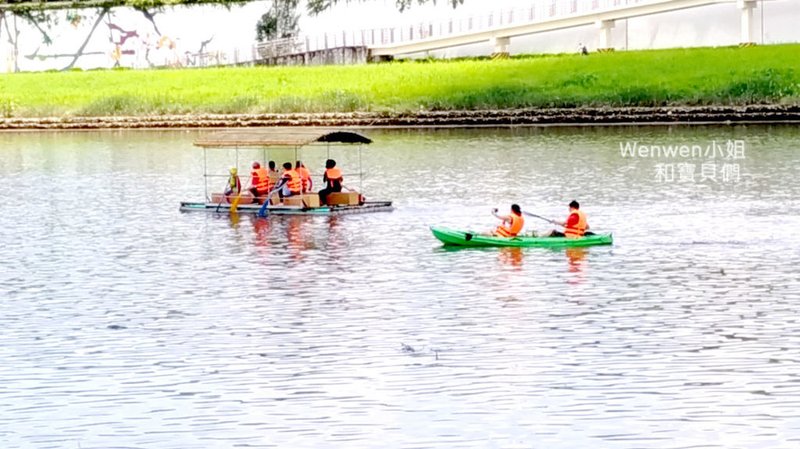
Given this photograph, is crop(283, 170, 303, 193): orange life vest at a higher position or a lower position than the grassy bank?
lower

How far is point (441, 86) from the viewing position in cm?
8256

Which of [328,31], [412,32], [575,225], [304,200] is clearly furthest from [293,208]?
[328,31]

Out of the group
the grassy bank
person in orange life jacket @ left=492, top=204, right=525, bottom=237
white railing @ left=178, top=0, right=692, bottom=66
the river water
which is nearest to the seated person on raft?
the river water

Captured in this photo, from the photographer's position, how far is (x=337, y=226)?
44.1 meters

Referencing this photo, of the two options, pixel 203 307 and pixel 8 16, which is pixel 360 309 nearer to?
pixel 203 307

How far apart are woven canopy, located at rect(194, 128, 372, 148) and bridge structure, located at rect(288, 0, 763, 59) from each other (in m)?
39.1

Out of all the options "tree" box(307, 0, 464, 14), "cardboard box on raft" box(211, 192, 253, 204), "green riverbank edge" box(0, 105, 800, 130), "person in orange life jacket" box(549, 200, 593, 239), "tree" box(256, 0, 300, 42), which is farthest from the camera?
"tree" box(256, 0, 300, 42)

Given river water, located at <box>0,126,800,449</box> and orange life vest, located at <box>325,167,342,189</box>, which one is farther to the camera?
orange life vest, located at <box>325,167,342,189</box>

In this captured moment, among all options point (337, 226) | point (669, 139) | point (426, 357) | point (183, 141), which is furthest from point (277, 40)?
point (426, 357)

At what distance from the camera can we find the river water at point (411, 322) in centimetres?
2219

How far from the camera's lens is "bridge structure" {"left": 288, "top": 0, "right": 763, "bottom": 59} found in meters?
85.8

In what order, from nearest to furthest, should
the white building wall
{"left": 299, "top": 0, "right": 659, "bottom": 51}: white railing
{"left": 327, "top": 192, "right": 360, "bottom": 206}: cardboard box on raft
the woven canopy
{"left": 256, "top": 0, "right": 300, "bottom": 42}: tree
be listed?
{"left": 327, "top": 192, "right": 360, "bottom": 206}: cardboard box on raft
the woven canopy
the white building wall
{"left": 299, "top": 0, "right": 659, "bottom": 51}: white railing
{"left": 256, "top": 0, "right": 300, "bottom": 42}: tree

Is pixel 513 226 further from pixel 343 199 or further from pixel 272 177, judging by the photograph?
pixel 272 177

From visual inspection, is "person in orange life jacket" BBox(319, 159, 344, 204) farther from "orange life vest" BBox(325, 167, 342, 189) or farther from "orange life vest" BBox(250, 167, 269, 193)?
"orange life vest" BBox(250, 167, 269, 193)
